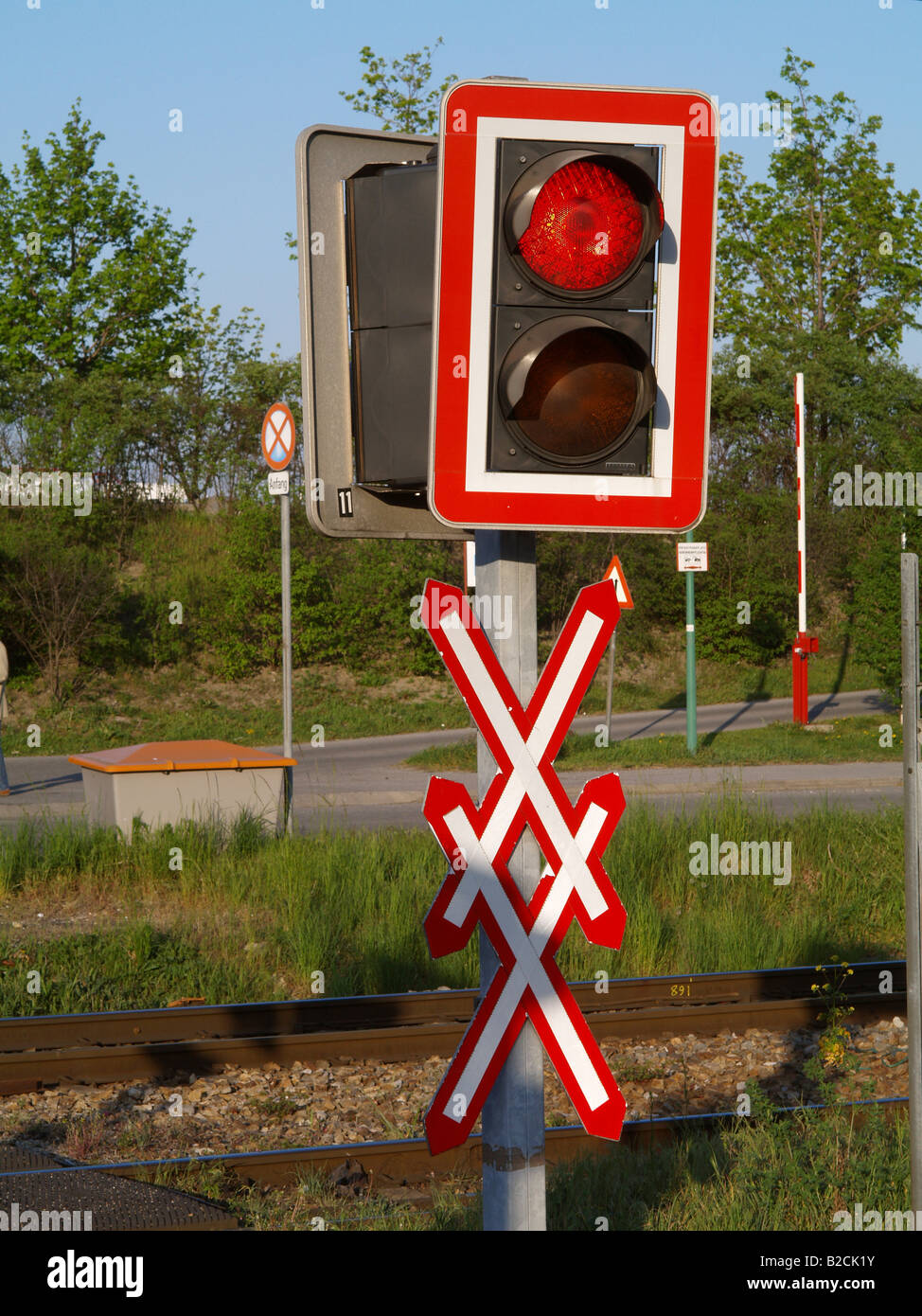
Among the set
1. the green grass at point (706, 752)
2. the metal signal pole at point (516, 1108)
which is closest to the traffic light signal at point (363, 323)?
the metal signal pole at point (516, 1108)

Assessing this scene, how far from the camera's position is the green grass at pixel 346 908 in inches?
318

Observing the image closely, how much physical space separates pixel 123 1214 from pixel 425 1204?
1.19 meters

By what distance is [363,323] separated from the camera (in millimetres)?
3049

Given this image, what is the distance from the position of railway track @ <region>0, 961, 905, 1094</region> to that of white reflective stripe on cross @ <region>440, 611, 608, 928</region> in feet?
14.7

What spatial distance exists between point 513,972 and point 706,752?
58.2 ft

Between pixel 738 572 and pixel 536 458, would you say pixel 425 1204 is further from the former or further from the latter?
pixel 738 572

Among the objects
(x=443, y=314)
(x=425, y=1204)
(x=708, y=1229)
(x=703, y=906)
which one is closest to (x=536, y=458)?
(x=443, y=314)

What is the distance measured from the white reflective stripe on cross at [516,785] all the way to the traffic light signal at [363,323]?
0.33 meters

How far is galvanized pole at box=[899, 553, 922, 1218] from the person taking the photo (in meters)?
3.14

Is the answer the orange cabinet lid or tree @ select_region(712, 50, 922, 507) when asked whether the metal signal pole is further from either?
tree @ select_region(712, 50, 922, 507)

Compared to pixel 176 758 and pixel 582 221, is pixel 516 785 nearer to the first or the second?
pixel 582 221

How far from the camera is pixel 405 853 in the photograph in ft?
33.8

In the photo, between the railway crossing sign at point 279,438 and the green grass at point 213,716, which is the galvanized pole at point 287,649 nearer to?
the railway crossing sign at point 279,438

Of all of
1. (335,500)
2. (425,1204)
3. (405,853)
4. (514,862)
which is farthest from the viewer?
(405,853)
